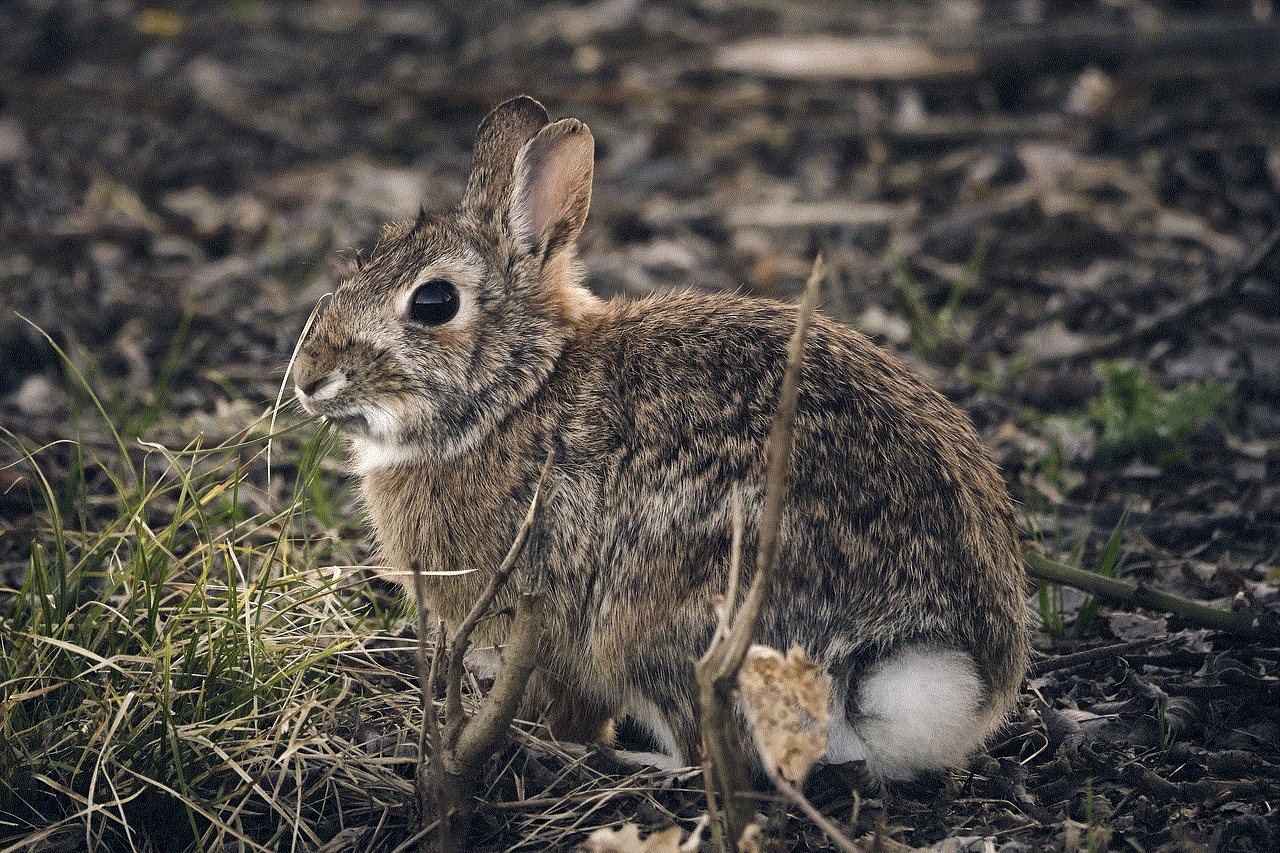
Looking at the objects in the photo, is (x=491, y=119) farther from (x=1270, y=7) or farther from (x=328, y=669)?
(x=1270, y=7)

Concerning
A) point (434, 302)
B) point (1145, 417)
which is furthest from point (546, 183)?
point (1145, 417)

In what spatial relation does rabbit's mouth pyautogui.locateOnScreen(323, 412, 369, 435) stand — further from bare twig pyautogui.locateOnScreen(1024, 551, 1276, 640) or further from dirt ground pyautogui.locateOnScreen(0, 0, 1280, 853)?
bare twig pyautogui.locateOnScreen(1024, 551, 1276, 640)

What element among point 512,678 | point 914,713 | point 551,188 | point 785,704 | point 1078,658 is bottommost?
point 1078,658

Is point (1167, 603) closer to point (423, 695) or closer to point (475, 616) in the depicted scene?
point (475, 616)

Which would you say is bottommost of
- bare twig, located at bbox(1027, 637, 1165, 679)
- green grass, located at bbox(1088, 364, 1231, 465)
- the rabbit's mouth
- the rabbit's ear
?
bare twig, located at bbox(1027, 637, 1165, 679)

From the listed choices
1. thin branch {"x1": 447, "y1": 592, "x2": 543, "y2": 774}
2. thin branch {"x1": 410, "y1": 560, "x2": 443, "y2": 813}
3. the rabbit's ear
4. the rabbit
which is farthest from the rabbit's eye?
thin branch {"x1": 447, "y1": 592, "x2": 543, "y2": 774}

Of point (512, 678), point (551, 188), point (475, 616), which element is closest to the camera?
point (475, 616)
